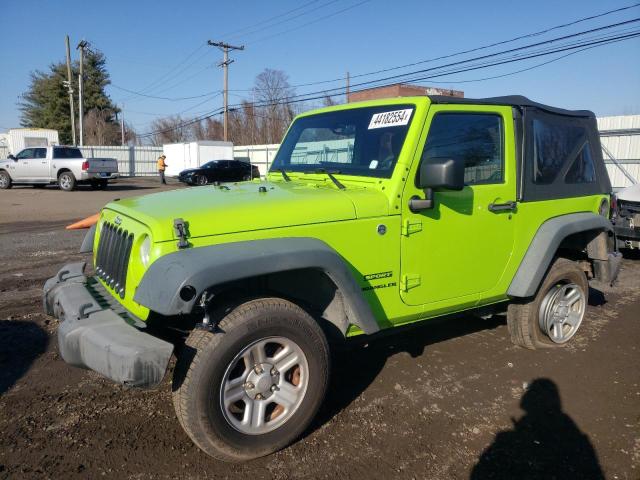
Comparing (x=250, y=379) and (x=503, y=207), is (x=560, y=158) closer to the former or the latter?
(x=503, y=207)

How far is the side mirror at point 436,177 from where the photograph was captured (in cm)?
291

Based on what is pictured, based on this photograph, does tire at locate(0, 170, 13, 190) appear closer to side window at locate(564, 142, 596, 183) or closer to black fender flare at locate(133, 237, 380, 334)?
black fender flare at locate(133, 237, 380, 334)

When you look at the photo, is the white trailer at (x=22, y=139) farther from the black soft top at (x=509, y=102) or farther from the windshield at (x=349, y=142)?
the black soft top at (x=509, y=102)

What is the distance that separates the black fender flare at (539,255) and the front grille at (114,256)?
Answer: 2.85 m

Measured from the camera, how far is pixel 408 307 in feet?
10.6

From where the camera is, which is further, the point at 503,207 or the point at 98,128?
the point at 98,128

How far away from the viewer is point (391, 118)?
11.0 ft

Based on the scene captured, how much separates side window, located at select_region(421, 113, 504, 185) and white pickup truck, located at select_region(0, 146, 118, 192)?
2083 centimetres

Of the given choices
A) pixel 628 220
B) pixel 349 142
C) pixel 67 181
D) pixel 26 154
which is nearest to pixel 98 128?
pixel 26 154

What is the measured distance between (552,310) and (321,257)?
8.81 ft

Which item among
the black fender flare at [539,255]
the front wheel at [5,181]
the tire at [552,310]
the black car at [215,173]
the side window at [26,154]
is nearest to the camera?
the black fender flare at [539,255]

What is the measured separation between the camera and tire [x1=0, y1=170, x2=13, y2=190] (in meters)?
21.9

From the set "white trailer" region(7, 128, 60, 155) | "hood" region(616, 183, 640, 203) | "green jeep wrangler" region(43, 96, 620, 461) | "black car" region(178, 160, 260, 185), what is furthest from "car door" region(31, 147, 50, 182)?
"hood" region(616, 183, 640, 203)

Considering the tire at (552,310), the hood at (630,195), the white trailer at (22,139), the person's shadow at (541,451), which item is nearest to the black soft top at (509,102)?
the tire at (552,310)
